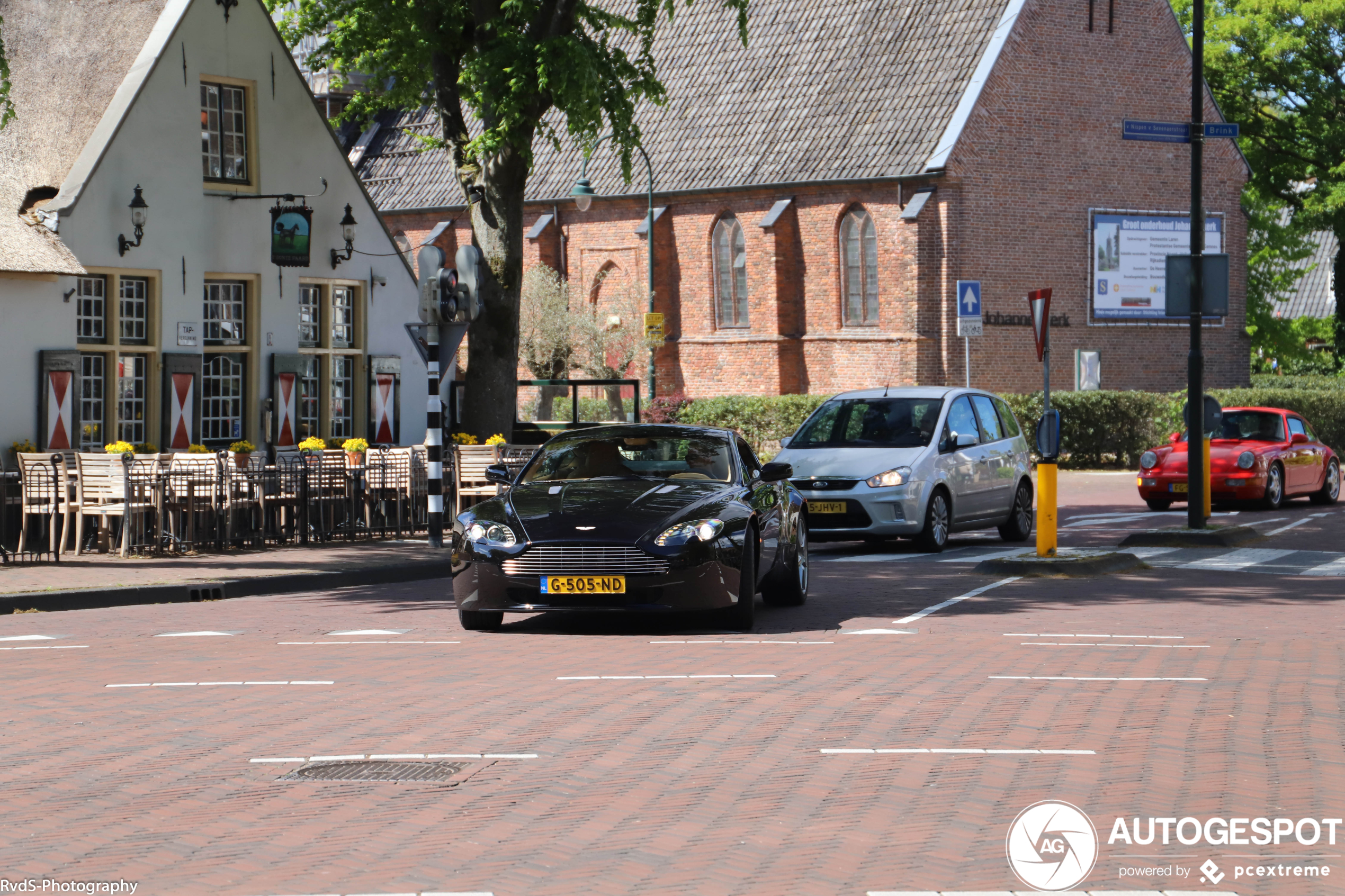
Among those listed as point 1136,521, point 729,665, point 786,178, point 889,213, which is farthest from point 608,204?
point 729,665

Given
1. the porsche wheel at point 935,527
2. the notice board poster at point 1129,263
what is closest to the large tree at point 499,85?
the porsche wheel at point 935,527

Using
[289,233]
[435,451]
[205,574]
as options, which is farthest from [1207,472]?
[289,233]

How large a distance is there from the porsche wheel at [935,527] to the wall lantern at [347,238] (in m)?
9.22

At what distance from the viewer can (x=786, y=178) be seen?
46.1 meters

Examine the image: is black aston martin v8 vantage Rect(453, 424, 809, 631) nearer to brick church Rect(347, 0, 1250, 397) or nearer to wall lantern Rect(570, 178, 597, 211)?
wall lantern Rect(570, 178, 597, 211)

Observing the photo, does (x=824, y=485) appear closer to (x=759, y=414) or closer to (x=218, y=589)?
(x=218, y=589)

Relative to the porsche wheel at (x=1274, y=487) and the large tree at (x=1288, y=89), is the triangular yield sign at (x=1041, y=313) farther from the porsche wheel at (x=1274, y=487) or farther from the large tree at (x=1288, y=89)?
the large tree at (x=1288, y=89)

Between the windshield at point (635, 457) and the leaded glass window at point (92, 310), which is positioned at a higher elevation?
the leaded glass window at point (92, 310)

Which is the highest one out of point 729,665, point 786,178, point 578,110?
point 786,178

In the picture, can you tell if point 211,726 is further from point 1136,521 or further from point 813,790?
point 1136,521

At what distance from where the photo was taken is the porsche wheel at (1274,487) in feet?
80.3

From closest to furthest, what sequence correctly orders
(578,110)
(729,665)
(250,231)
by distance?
(729,665) → (578,110) → (250,231)

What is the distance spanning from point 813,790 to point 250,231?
663 inches

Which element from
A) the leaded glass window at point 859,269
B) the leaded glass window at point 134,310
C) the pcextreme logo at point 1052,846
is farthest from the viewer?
the leaded glass window at point 859,269
